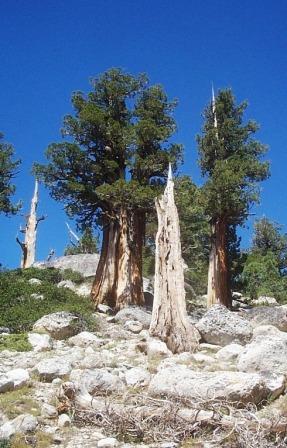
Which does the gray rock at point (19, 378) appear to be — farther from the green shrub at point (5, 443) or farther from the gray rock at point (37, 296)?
the gray rock at point (37, 296)

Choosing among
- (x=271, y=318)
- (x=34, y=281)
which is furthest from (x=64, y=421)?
(x=34, y=281)

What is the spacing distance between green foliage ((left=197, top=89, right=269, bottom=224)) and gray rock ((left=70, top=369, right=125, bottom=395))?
16677mm

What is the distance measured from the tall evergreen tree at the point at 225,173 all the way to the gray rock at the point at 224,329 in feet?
36.8

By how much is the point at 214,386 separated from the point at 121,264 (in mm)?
15165

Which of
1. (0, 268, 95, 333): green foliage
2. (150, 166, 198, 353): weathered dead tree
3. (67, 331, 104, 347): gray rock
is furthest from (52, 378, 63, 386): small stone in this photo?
(0, 268, 95, 333): green foliage

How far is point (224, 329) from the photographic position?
12562 millimetres

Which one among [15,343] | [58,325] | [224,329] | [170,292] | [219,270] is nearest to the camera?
[15,343]

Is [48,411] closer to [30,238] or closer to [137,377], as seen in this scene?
[137,377]

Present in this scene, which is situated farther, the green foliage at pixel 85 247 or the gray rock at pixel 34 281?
the green foliage at pixel 85 247

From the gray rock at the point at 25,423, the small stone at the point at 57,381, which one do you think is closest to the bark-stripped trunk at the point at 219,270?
the small stone at the point at 57,381

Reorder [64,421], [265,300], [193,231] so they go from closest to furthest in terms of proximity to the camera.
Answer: [64,421] → [193,231] → [265,300]

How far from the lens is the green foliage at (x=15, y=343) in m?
11.0

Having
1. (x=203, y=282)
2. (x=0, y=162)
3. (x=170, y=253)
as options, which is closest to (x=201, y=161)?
(x=203, y=282)

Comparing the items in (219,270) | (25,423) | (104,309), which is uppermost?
(219,270)
